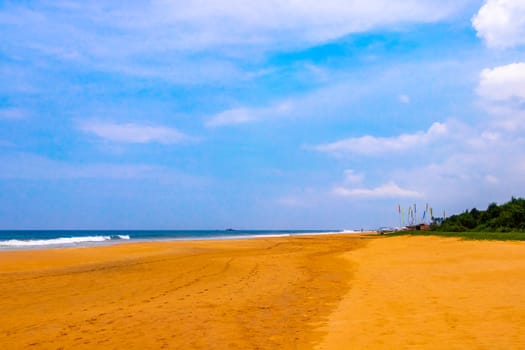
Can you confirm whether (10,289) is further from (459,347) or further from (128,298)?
(459,347)

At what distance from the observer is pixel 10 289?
15.8 m

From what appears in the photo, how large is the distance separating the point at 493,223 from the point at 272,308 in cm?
4217

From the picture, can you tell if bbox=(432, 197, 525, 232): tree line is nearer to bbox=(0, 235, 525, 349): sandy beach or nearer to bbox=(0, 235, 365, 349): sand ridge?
bbox=(0, 235, 525, 349): sandy beach

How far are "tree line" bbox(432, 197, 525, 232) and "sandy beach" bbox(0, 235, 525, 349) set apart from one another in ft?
87.4

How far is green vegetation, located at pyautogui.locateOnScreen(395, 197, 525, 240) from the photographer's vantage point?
38.7m

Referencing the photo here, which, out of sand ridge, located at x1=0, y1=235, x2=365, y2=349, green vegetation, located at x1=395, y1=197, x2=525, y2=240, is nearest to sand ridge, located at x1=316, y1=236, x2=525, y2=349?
sand ridge, located at x1=0, y1=235, x2=365, y2=349

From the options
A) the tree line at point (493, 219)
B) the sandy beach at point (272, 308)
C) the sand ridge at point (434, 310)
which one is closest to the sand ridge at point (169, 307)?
the sandy beach at point (272, 308)

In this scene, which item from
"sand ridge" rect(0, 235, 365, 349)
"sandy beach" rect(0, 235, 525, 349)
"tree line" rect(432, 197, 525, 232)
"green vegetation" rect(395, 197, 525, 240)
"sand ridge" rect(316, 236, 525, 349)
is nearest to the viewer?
"sand ridge" rect(316, 236, 525, 349)

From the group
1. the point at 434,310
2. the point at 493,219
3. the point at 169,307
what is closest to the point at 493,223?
the point at 493,219

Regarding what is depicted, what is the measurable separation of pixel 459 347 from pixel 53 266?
2177cm

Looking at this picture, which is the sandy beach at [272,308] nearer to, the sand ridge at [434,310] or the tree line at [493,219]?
the sand ridge at [434,310]

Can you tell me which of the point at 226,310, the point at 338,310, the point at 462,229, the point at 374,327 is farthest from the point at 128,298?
the point at 462,229

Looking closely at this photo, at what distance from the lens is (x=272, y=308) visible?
11.7 metres

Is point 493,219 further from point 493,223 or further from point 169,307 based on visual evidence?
point 169,307
